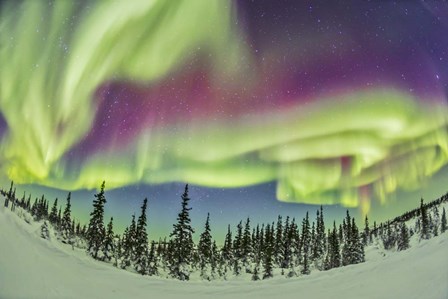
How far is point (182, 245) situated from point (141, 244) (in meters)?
1.12

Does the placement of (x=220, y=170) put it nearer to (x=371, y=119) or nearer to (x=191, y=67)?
(x=191, y=67)

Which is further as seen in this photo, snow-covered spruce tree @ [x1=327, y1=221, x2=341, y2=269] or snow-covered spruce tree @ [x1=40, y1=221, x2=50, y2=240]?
snow-covered spruce tree @ [x1=327, y1=221, x2=341, y2=269]

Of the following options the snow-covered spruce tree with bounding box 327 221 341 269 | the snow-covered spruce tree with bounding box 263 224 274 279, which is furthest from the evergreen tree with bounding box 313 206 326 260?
the snow-covered spruce tree with bounding box 263 224 274 279

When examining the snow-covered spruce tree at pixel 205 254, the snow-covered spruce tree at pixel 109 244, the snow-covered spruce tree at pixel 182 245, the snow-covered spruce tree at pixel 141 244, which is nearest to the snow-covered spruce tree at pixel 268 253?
the snow-covered spruce tree at pixel 205 254

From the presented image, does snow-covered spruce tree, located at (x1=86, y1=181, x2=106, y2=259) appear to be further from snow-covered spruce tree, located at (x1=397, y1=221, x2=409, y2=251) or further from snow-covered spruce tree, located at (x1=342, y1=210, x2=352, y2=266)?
snow-covered spruce tree, located at (x1=397, y1=221, x2=409, y2=251)

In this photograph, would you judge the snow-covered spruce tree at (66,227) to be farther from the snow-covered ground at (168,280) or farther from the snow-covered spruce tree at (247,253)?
the snow-covered spruce tree at (247,253)

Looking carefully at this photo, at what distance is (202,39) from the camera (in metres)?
14.9

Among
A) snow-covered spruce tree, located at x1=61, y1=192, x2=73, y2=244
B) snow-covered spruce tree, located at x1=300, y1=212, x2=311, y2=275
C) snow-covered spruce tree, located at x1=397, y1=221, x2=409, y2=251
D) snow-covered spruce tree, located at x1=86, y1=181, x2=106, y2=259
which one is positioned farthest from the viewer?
snow-covered spruce tree, located at x1=300, y1=212, x2=311, y2=275

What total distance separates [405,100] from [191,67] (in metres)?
6.45

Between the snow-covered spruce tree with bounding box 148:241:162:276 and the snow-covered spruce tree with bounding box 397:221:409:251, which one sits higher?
the snow-covered spruce tree with bounding box 397:221:409:251

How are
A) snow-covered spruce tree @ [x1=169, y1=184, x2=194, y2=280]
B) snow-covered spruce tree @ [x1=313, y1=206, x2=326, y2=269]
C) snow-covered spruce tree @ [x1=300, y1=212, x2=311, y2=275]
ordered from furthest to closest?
snow-covered spruce tree @ [x1=313, y1=206, x2=326, y2=269] → snow-covered spruce tree @ [x1=300, y1=212, x2=311, y2=275] → snow-covered spruce tree @ [x1=169, y1=184, x2=194, y2=280]

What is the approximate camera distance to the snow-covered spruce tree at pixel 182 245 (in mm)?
12844

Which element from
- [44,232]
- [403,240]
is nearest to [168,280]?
[44,232]

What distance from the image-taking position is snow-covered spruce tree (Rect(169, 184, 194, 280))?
12844 millimetres
